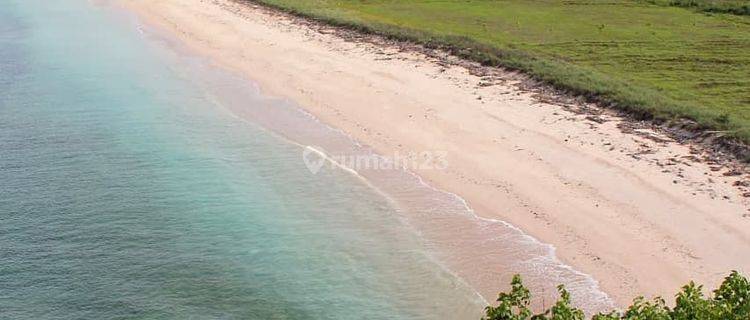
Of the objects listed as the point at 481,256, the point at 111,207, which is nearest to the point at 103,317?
the point at 111,207

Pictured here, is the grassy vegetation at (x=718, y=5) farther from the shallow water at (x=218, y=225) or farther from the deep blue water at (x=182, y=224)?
the deep blue water at (x=182, y=224)

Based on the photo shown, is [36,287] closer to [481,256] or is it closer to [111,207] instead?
[111,207]

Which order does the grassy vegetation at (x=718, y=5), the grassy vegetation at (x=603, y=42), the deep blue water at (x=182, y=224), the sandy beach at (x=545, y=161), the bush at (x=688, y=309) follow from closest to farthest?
the bush at (x=688, y=309) < the deep blue water at (x=182, y=224) < the sandy beach at (x=545, y=161) < the grassy vegetation at (x=603, y=42) < the grassy vegetation at (x=718, y=5)

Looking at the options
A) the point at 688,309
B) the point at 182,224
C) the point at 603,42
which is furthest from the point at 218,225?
the point at 603,42

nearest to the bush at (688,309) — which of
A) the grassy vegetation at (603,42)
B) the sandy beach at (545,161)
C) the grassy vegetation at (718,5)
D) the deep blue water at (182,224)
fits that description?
the deep blue water at (182,224)

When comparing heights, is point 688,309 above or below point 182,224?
above

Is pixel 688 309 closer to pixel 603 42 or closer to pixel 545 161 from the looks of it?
pixel 545 161
